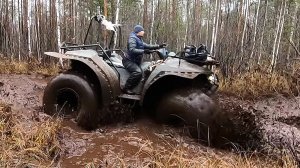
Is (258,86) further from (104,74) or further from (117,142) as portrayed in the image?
(117,142)

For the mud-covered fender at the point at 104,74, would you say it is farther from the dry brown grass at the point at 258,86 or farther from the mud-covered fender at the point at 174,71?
the dry brown grass at the point at 258,86

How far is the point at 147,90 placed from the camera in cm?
589

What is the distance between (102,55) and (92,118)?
4.00 feet

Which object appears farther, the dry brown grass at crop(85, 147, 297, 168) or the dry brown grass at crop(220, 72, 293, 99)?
the dry brown grass at crop(220, 72, 293, 99)

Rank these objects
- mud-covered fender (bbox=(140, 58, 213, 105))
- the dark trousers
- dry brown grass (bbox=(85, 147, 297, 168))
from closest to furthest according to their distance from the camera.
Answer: dry brown grass (bbox=(85, 147, 297, 168)) → mud-covered fender (bbox=(140, 58, 213, 105)) → the dark trousers

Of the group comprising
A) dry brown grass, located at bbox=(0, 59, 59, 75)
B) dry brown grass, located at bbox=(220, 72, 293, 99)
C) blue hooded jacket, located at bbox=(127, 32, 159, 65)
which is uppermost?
blue hooded jacket, located at bbox=(127, 32, 159, 65)

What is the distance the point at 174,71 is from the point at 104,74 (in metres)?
1.15

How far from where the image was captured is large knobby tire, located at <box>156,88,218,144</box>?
546 cm

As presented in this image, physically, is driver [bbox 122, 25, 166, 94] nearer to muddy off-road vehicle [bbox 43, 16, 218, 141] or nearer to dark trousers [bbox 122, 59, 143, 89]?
dark trousers [bbox 122, 59, 143, 89]

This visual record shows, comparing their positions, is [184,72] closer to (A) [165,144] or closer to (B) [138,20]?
(A) [165,144]

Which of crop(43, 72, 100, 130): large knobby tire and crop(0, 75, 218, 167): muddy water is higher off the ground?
crop(43, 72, 100, 130): large knobby tire

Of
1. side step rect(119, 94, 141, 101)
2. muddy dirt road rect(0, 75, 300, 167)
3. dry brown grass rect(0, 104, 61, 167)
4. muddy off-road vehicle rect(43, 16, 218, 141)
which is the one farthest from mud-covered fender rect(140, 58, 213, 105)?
dry brown grass rect(0, 104, 61, 167)

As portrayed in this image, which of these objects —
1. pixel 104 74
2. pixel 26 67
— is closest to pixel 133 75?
pixel 104 74

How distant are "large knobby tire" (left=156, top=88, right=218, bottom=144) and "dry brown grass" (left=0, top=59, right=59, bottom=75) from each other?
221 inches
